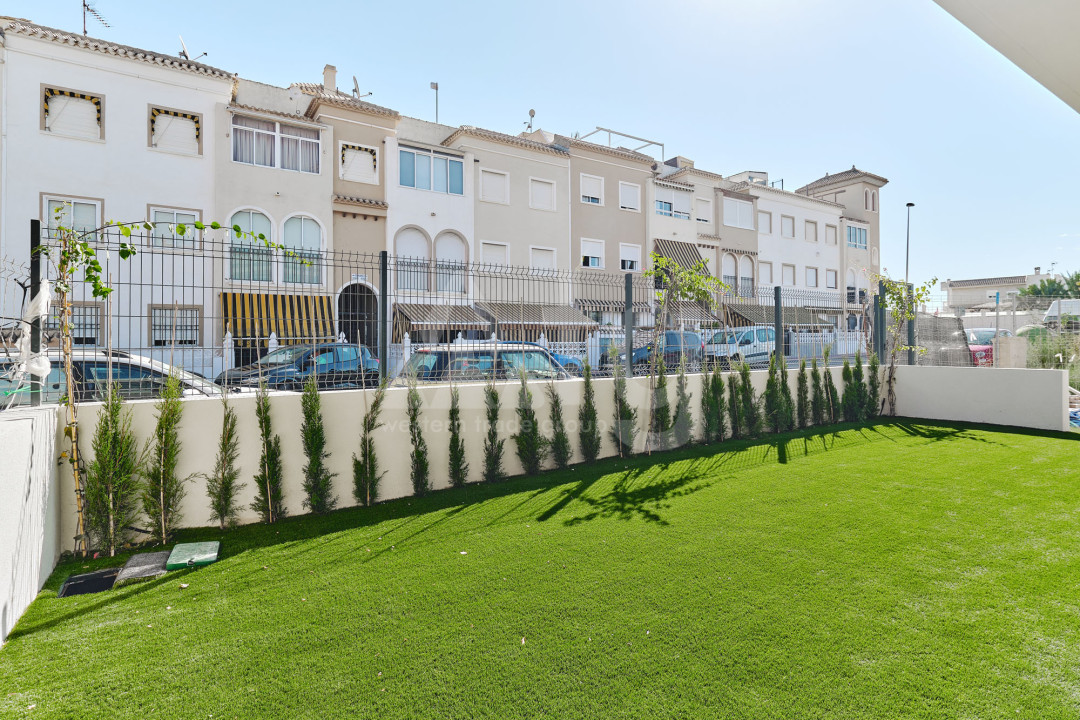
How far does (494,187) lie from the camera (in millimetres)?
23109

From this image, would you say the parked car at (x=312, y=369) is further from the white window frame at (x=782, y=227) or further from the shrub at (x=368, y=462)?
the white window frame at (x=782, y=227)

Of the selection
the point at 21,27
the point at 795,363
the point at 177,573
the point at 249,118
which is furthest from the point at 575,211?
the point at 177,573

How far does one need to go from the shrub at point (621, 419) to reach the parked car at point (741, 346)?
1896mm

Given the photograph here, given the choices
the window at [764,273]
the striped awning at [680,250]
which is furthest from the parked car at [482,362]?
the window at [764,273]

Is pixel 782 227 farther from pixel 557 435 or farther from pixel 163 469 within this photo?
pixel 163 469

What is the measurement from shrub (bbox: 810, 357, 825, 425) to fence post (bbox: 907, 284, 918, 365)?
238cm

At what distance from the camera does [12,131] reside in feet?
49.0

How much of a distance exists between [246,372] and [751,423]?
7.46m

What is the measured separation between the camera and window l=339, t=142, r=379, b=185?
64.9ft

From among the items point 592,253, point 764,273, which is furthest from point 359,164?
point 764,273

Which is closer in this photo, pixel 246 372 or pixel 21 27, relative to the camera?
pixel 246 372

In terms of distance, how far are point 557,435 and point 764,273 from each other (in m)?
28.5

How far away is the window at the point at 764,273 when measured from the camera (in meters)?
31.6

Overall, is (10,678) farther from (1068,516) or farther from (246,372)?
(1068,516)
